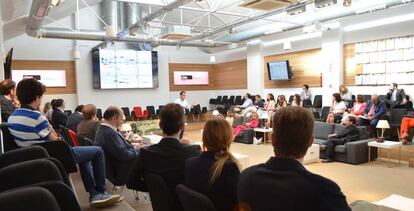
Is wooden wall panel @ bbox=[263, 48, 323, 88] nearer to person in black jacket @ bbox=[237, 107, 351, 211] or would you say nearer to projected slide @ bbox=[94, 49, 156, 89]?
projected slide @ bbox=[94, 49, 156, 89]

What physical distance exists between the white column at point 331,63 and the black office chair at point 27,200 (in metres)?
10.3

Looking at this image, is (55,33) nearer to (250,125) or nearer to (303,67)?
(250,125)

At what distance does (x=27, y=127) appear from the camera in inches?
106

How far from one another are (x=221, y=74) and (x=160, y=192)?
545 inches

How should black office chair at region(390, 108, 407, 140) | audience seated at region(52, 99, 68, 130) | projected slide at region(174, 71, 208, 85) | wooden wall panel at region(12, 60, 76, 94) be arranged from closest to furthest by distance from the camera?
audience seated at region(52, 99, 68, 130) → black office chair at region(390, 108, 407, 140) → wooden wall panel at region(12, 60, 76, 94) → projected slide at region(174, 71, 208, 85)

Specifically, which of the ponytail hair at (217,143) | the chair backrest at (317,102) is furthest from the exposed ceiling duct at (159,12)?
the chair backrest at (317,102)

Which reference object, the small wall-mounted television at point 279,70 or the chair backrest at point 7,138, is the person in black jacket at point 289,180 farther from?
the small wall-mounted television at point 279,70

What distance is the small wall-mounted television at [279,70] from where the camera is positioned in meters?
11.7

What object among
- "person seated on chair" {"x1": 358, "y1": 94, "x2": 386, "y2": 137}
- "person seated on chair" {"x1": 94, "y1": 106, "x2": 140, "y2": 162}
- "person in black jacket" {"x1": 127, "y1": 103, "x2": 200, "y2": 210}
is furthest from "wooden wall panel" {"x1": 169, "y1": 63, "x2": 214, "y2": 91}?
"person in black jacket" {"x1": 127, "y1": 103, "x2": 200, "y2": 210}

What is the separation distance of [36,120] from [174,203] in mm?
1541

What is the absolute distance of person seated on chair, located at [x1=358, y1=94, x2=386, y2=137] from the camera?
7691mm

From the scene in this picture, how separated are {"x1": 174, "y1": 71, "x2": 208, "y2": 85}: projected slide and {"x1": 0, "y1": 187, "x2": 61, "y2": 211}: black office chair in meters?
13.9

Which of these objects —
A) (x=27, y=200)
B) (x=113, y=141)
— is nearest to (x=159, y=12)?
(x=113, y=141)

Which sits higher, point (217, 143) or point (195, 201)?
point (217, 143)
